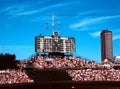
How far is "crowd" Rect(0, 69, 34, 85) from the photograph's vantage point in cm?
6769

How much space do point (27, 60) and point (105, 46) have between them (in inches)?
4663

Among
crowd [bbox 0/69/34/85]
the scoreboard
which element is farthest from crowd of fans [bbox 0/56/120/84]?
the scoreboard

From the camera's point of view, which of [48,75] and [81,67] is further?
[81,67]

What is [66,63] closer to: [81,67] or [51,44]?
[81,67]

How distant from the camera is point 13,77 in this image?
69125 millimetres

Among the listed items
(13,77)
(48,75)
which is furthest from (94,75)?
(13,77)

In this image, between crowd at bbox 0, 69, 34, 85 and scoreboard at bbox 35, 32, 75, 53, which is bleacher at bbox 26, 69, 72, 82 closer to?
crowd at bbox 0, 69, 34, 85

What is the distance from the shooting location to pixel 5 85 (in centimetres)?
6384

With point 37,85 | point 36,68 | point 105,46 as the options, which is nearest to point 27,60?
point 36,68

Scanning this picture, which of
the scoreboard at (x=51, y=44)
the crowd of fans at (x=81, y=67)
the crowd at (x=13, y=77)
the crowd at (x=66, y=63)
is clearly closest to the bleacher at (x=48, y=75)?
the crowd of fans at (x=81, y=67)

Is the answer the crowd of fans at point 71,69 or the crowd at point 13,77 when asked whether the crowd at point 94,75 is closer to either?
the crowd of fans at point 71,69

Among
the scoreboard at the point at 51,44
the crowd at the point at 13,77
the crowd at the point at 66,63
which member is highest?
the scoreboard at the point at 51,44

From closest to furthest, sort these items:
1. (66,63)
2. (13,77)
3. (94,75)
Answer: (13,77)
(94,75)
(66,63)

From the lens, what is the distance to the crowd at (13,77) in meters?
67.7
